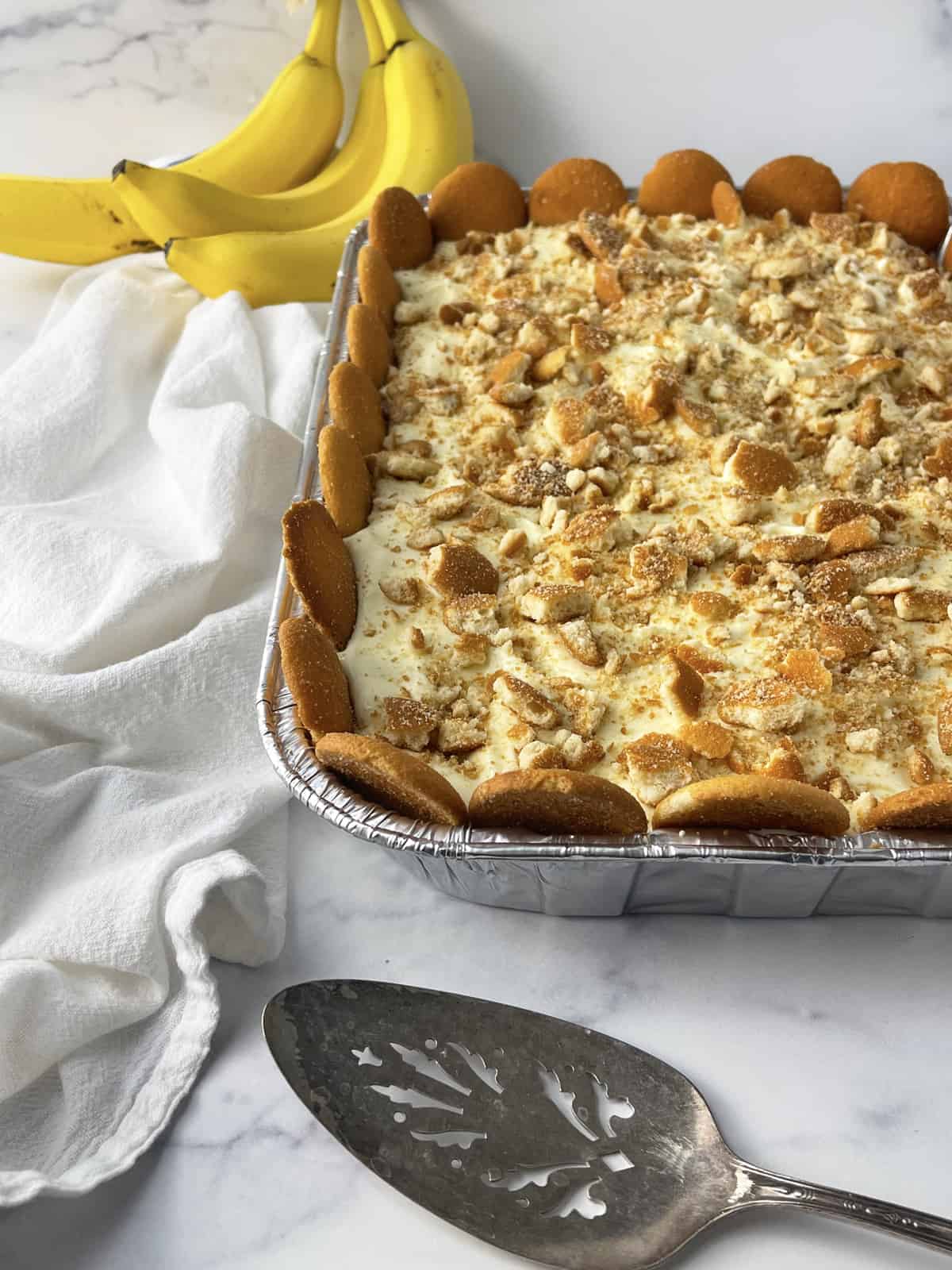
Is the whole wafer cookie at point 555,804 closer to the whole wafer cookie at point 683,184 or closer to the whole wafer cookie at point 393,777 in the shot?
the whole wafer cookie at point 393,777

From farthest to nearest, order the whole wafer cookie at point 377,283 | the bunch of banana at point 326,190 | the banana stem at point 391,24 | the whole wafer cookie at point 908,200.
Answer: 1. the banana stem at point 391,24
2. the bunch of banana at point 326,190
3. the whole wafer cookie at point 908,200
4. the whole wafer cookie at point 377,283

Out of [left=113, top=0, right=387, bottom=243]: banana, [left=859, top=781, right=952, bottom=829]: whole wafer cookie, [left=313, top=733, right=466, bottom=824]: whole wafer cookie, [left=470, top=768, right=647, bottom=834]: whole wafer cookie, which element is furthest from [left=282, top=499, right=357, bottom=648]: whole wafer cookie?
[left=113, top=0, right=387, bottom=243]: banana

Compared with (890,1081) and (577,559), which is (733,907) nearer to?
(890,1081)

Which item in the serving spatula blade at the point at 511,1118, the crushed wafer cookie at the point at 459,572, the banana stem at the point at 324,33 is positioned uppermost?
the banana stem at the point at 324,33

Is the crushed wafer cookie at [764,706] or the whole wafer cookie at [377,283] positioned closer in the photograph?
the crushed wafer cookie at [764,706]

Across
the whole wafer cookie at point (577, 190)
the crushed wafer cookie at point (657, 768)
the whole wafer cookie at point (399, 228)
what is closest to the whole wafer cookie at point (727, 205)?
the whole wafer cookie at point (577, 190)

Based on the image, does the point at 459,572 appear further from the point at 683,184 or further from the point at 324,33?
the point at 324,33
